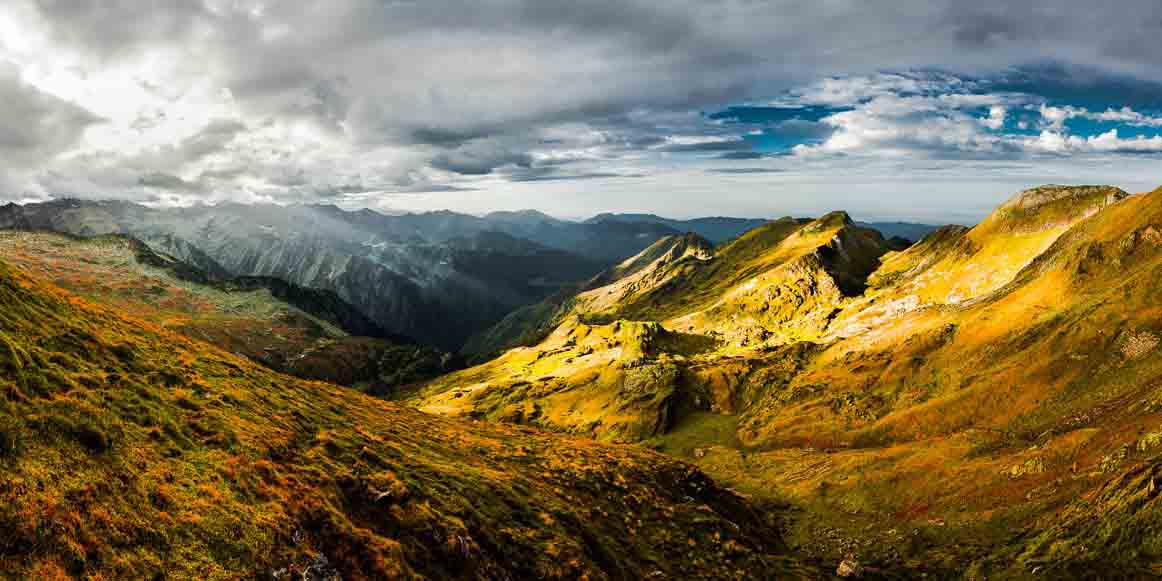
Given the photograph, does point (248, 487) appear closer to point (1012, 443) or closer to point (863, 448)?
point (1012, 443)

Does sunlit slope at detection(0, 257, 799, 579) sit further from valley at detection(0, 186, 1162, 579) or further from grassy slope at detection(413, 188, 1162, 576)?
grassy slope at detection(413, 188, 1162, 576)

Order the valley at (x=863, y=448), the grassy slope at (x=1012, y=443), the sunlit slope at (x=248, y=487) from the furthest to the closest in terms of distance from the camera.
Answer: the grassy slope at (x=1012, y=443) → the valley at (x=863, y=448) → the sunlit slope at (x=248, y=487)

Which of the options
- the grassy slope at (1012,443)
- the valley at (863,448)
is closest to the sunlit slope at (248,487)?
the valley at (863,448)

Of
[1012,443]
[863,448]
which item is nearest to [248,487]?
[1012,443]

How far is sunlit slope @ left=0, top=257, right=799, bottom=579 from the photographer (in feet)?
75.0

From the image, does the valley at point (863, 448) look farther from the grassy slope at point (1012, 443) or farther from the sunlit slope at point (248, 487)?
the grassy slope at point (1012, 443)

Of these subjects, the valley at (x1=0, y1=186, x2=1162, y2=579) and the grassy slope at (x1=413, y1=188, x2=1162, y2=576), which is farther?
the grassy slope at (x1=413, y1=188, x2=1162, y2=576)

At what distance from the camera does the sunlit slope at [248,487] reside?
900 inches

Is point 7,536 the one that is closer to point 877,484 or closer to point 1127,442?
point 1127,442

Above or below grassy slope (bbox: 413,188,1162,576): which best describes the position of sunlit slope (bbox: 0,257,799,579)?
above

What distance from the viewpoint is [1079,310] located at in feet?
485

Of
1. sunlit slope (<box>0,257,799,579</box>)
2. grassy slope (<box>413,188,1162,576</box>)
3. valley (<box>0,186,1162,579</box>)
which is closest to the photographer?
sunlit slope (<box>0,257,799,579</box>)

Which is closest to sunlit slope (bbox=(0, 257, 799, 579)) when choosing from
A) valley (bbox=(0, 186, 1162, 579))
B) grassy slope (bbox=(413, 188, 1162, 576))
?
valley (bbox=(0, 186, 1162, 579))

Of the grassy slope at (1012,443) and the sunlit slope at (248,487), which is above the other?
the sunlit slope at (248,487)
